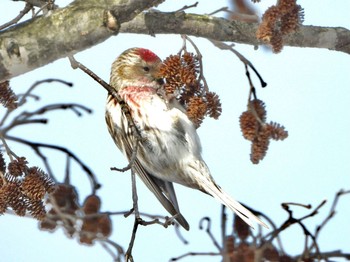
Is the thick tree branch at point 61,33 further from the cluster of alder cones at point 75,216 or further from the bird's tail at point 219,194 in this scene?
the bird's tail at point 219,194

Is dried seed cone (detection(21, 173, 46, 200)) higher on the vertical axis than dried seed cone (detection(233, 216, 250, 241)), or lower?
higher

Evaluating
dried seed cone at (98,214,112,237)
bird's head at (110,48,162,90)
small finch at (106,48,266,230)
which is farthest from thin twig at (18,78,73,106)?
bird's head at (110,48,162,90)

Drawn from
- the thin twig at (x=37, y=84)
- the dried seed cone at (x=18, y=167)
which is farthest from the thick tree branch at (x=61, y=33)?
the dried seed cone at (x=18, y=167)

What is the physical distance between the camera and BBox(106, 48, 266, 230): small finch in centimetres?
380

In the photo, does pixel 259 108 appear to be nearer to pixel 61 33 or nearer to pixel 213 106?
pixel 213 106

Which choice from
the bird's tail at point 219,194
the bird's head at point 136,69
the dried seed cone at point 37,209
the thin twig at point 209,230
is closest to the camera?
the thin twig at point 209,230

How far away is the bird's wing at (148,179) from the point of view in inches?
151

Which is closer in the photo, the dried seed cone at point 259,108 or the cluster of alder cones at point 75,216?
the cluster of alder cones at point 75,216

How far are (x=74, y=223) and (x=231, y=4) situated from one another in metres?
1.19

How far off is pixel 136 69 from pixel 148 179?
57 cm

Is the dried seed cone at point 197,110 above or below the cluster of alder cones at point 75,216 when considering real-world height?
above

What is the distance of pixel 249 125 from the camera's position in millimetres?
2967

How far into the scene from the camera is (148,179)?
3943 mm

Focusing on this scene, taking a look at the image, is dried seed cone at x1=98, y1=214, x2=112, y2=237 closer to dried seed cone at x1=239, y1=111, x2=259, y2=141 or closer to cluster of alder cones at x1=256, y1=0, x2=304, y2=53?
dried seed cone at x1=239, y1=111, x2=259, y2=141
